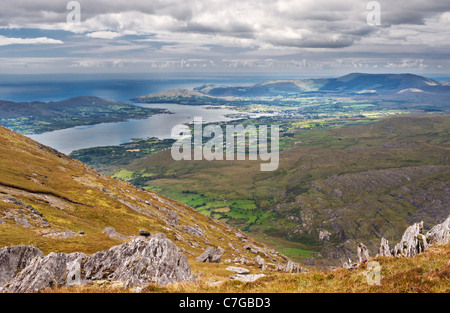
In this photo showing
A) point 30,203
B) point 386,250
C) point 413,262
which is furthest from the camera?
point 30,203

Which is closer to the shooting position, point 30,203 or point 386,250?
point 386,250

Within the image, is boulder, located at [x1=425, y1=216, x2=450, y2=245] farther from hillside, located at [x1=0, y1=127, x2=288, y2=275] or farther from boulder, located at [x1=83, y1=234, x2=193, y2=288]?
hillside, located at [x1=0, y1=127, x2=288, y2=275]

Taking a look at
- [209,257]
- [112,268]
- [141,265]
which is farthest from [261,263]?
[141,265]
